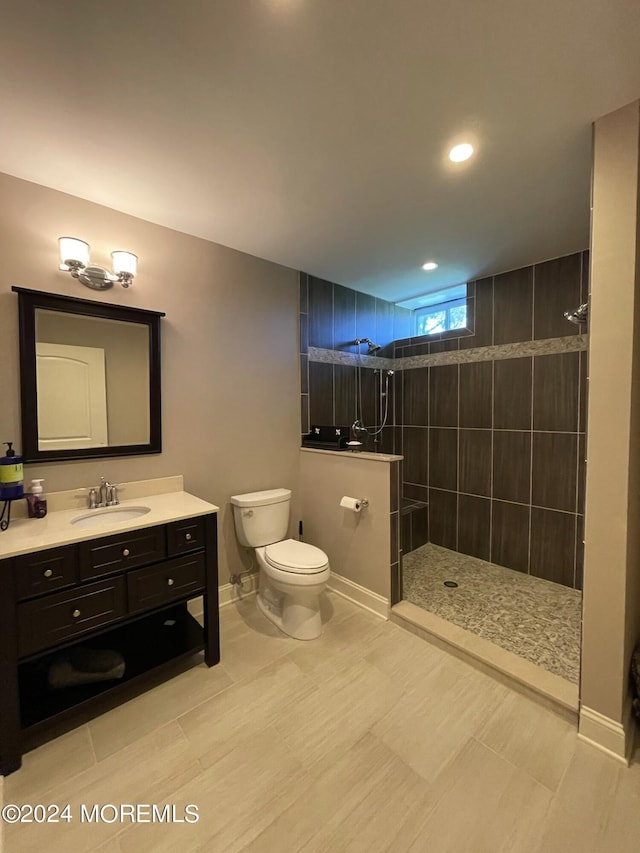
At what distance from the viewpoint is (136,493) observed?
206 centimetres

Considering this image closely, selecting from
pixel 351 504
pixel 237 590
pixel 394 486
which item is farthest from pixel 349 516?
pixel 237 590

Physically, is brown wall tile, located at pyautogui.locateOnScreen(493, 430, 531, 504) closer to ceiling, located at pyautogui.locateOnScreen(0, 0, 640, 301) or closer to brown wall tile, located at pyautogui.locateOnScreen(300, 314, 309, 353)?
Result: ceiling, located at pyautogui.locateOnScreen(0, 0, 640, 301)

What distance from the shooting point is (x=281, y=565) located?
205 cm

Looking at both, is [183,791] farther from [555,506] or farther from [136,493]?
[555,506]

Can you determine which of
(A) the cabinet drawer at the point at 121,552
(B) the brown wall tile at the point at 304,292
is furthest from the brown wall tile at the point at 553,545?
(A) the cabinet drawer at the point at 121,552

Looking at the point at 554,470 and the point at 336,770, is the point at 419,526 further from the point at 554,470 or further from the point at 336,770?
the point at 336,770

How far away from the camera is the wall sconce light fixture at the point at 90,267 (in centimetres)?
174

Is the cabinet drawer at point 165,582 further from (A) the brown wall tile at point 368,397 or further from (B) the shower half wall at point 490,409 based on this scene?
(A) the brown wall tile at point 368,397

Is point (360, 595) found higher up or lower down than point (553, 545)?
lower down

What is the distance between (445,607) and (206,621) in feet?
4.94

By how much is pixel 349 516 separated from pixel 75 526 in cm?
160

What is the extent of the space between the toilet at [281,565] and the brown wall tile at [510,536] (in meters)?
1.69

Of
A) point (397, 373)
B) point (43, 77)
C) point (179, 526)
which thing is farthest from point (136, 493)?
point (397, 373)

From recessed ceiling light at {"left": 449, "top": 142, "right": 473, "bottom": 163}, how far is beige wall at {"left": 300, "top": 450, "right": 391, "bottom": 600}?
1.57 meters
